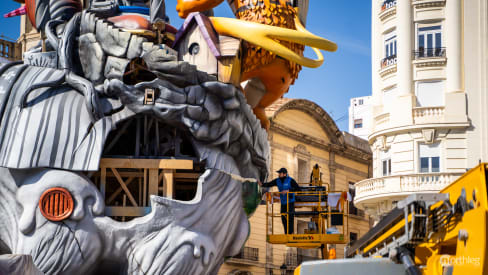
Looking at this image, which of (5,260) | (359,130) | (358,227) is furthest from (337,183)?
(5,260)

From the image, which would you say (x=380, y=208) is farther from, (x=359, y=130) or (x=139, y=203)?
(x=359, y=130)

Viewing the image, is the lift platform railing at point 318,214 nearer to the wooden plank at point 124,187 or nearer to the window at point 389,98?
the wooden plank at point 124,187

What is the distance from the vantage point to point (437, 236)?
9.24m

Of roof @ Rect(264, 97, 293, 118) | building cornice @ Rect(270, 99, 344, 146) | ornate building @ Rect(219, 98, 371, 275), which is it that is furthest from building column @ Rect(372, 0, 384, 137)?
building cornice @ Rect(270, 99, 344, 146)

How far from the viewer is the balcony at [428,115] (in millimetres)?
30000

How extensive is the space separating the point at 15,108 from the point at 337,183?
95.2 ft

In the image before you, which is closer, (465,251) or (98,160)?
(465,251)

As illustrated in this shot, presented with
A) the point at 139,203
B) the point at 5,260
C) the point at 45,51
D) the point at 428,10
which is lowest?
the point at 5,260

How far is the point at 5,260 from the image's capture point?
1287 centimetres

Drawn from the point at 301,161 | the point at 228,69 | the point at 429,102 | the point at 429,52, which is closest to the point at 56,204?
the point at 228,69

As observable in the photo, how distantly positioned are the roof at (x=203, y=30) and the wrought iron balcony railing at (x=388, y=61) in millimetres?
16938

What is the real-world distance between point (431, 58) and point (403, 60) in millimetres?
1036

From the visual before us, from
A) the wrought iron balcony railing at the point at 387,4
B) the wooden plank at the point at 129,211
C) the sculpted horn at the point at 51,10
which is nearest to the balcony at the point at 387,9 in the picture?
the wrought iron balcony railing at the point at 387,4

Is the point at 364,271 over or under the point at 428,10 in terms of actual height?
under
